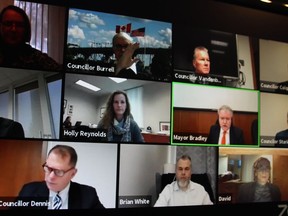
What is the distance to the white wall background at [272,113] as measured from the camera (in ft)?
9.89

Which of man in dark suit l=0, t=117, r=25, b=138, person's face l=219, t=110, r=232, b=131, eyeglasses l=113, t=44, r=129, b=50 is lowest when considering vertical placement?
man in dark suit l=0, t=117, r=25, b=138

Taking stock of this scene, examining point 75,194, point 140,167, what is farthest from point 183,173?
point 75,194

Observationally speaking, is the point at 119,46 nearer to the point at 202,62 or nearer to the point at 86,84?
the point at 86,84

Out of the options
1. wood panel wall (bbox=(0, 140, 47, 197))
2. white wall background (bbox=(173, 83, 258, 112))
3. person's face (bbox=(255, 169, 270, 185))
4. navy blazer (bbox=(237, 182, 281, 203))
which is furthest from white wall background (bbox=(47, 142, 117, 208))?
person's face (bbox=(255, 169, 270, 185))

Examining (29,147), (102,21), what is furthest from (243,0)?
(29,147)

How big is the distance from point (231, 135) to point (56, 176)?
1445 mm

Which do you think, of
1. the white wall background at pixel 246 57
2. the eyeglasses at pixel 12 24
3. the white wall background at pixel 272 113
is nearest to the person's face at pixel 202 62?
the white wall background at pixel 246 57

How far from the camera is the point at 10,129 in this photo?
2.27m

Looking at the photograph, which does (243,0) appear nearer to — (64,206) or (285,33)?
(285,33)

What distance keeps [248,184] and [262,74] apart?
0.95 m

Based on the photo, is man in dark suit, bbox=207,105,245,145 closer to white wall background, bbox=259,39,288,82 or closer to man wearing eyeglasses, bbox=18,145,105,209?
white wall background, bbox=259,39,288,82

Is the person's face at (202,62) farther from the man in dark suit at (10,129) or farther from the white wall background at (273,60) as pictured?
the man in dark suit at (10,129)

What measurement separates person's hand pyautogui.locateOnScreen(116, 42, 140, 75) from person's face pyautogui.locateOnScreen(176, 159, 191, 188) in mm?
842

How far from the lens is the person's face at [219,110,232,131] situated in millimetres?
2871
